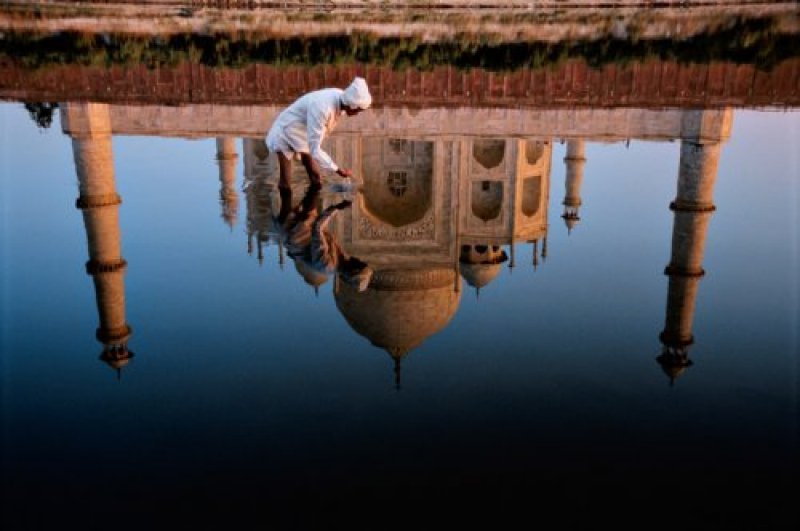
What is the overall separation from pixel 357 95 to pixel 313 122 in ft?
1.13

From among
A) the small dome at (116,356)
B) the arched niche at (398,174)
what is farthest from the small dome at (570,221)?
the arched niche at (398,174)

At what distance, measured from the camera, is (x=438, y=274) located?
5.50m

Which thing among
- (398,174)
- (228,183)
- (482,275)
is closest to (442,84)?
(398,174)

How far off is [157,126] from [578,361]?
6521 mm

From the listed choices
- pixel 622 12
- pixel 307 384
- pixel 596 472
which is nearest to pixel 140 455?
pixel 307 384

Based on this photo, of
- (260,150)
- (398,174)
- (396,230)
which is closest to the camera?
(396,230)

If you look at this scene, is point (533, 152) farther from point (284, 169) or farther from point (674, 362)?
point (674, 362)

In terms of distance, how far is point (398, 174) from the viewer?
1137 cm

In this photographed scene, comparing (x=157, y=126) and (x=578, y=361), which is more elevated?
(x=157, y=126)

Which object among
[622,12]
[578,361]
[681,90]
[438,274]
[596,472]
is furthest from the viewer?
[622,12]

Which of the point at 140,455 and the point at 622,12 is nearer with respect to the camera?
the point at 140,455

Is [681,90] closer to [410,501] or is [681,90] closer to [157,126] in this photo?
[157,126]

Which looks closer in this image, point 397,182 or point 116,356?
point 116,356

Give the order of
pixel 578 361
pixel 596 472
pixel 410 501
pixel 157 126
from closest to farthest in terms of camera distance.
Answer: pixel 410 501
pixel 596 472
pixel 578 361
pixel 157 126
